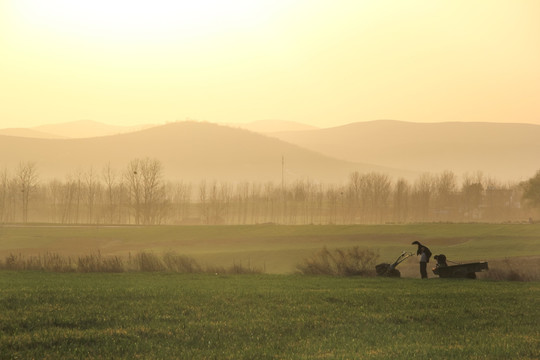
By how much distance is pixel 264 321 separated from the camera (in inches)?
938

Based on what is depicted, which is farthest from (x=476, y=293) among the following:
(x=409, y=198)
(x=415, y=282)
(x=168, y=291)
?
(x=409, y=198)

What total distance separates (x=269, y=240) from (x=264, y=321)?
78527mm

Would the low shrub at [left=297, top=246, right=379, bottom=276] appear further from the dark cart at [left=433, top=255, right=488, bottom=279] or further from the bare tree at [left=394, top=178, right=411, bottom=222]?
the bare tree at [left=394, top=178, right=411, bottom=222]

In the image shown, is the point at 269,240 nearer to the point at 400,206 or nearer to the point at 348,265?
the point at 348,265

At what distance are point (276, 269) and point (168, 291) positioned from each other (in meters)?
41.2

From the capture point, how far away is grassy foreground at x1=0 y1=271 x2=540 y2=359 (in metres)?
19.7

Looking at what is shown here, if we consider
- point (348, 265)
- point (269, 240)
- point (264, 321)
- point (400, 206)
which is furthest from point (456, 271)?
point (400, 206)

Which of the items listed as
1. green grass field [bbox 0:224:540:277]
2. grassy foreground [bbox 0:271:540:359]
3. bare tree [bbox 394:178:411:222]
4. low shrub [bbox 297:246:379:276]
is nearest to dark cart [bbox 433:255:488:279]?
low shrub [bbox 297:246:379:276]

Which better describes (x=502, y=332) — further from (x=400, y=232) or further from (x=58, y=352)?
(x=400, y=232)

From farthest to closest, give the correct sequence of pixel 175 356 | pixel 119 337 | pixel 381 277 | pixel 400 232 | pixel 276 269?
pixel 400 232 → pixel 276 269 → pixel 381 277 → pixel 119 337 → pixel 175 356

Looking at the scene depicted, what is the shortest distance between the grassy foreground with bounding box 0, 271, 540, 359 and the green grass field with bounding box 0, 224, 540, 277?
42.0 metres

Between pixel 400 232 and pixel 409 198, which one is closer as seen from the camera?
pixel 400 232

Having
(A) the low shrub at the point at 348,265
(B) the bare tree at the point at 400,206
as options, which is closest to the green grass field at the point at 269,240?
(A) the low shrub at the point at 348,265

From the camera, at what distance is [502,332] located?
23141 millimetres
